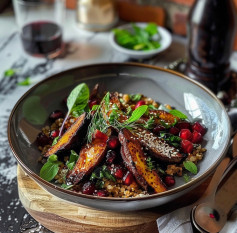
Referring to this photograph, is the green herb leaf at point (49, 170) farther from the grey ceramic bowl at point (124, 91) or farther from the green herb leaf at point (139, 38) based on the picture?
the green herb leaf at point (139, 38)

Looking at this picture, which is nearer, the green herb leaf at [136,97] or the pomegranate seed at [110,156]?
the pomegranate seed at [110,156]

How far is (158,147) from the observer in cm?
138

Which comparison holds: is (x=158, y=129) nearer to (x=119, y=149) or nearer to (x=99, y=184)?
(x=119, y=149)

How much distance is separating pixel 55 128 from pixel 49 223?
15.7 inches

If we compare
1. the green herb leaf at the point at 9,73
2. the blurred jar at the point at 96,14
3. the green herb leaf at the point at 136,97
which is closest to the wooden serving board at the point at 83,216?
the green herb leaf at the point at 136,97

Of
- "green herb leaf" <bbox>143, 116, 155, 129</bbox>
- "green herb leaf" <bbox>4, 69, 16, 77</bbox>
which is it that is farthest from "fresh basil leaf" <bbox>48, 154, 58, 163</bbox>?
"green herb leaf" <bbox>4, 69, 16, 77</bbox>

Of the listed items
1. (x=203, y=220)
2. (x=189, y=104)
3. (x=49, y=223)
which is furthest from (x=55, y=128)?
(x=203, y=220)

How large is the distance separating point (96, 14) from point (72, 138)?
4.40ft

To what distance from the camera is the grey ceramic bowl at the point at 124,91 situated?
123cm

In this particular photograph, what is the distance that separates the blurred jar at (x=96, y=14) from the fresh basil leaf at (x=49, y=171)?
136 centimetres

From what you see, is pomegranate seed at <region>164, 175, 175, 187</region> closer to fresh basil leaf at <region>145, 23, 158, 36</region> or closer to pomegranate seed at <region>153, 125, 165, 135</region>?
pomegranate seed at <region>153, 125, 165, 135</region>

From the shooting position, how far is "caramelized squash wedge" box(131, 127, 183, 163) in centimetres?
136

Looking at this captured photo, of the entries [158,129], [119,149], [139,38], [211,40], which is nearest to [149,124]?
[158,129]

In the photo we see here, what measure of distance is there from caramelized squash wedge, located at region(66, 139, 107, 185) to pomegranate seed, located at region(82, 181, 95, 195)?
3 cm
